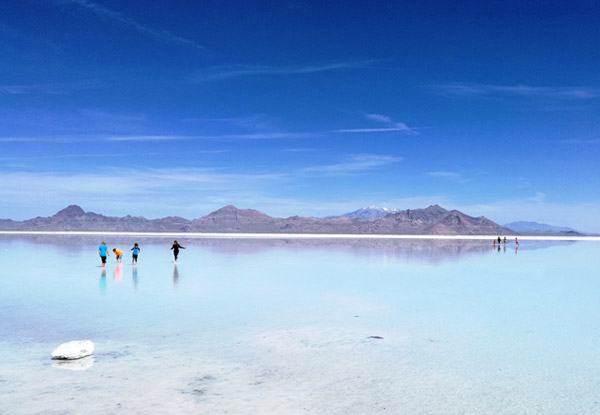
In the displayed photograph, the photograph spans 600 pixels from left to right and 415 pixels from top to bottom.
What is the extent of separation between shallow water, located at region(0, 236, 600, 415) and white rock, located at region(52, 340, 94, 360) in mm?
135

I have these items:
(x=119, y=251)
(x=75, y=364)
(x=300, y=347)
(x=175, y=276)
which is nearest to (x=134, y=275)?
(x=175, y=276)

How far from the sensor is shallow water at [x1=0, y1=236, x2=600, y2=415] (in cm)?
623

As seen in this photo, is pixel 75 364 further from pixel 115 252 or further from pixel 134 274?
pixel 115 252

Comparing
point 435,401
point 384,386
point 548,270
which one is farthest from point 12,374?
point 548,270

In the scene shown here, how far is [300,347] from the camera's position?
8.81 m

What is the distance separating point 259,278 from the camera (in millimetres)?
18766

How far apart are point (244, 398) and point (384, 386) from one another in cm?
183

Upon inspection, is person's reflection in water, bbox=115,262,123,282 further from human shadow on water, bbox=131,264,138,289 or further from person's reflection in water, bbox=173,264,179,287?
person's reflection in water, bbox=173,264,179,287

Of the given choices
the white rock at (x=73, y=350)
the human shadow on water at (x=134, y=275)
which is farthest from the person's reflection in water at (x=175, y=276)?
the white rock at (x=73, y=350)

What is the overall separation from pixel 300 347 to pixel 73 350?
3574mm

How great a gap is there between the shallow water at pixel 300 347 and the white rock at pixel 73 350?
0.13m

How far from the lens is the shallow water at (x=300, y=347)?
6230 millimetres

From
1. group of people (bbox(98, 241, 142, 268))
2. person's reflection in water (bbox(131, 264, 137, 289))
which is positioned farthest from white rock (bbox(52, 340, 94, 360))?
group of people (bbox(98, 241, 142, 268))

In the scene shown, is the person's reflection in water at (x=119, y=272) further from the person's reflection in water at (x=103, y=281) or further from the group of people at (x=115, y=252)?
the group of people at (x=115, y=252)
